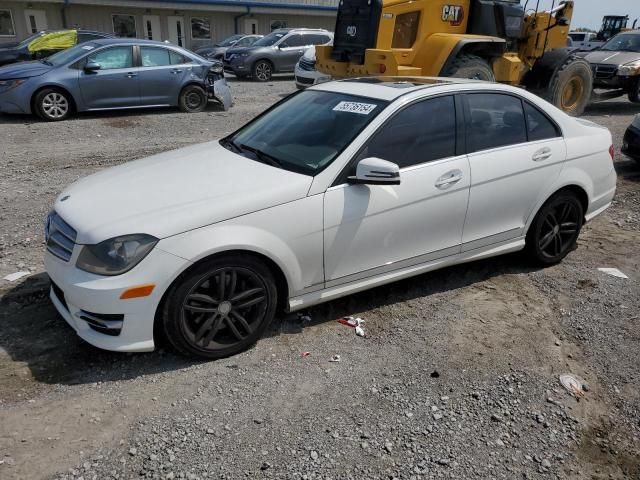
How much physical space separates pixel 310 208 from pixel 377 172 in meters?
0.48

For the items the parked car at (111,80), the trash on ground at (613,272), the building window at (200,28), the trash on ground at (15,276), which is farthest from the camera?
the building window at (200,28)

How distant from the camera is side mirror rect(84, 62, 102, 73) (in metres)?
10.6

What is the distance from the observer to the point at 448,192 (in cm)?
395

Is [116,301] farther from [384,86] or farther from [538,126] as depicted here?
[538,126]

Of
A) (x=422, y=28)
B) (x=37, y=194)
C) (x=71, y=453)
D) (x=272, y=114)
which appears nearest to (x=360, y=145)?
(x=272, y=114)

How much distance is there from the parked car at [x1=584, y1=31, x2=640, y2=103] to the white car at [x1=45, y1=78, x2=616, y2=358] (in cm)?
979

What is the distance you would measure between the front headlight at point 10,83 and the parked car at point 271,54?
9.11 meters

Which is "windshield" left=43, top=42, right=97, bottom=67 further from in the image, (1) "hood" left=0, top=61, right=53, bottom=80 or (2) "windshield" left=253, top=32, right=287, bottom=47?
(2) "windshield" left=253, top=32, right=287, bottom=47

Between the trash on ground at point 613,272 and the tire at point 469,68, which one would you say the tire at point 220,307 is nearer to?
the trash on ground at point 613,272

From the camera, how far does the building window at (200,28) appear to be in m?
29.6

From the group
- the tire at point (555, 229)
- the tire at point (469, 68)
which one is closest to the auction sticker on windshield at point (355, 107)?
the tire at point (555, 229)

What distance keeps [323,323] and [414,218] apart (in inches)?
39.0

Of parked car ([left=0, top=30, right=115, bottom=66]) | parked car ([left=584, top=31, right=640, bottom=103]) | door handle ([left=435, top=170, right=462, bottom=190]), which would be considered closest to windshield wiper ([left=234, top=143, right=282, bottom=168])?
door handle ([left=435, top=170, right=462, bottom=190])

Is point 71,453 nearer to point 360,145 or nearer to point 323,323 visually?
point 323,323
